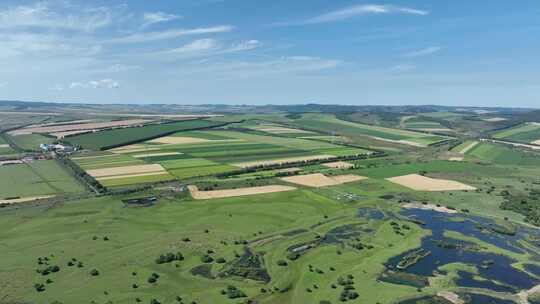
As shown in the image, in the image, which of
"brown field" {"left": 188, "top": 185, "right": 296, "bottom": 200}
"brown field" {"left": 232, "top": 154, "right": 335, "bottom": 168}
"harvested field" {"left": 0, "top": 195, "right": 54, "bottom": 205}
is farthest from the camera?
"brown field" {"left": 232, "top": 154, "right": 335, "bottom": 168}

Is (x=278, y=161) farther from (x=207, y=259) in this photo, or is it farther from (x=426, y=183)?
(x=207, y=259)

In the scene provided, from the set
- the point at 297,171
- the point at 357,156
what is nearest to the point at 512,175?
the point at 357,156

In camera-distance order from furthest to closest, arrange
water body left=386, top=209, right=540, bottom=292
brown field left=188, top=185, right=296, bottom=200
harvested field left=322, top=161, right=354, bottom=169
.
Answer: harvested field left=322, top=161, right=354, bottom=169 → brown field left=188, top=185, right=296, bottom=200 → water body left=386, top=209, right=540, bottom=292

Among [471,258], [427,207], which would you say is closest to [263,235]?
[471,258]

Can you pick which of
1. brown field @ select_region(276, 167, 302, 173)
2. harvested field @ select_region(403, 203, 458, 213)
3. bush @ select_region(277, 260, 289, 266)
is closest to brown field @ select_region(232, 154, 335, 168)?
brown field @ select_region(276, 167, 302, 173)

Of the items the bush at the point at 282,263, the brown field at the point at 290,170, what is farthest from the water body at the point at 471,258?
the brown field at the point at 290,170

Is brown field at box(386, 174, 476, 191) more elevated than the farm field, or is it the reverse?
brown field at box(386, 174, 476, 191)

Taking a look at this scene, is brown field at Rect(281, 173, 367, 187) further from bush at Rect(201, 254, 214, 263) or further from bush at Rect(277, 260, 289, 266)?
bush at Rect(201, 254, 214, 263)
